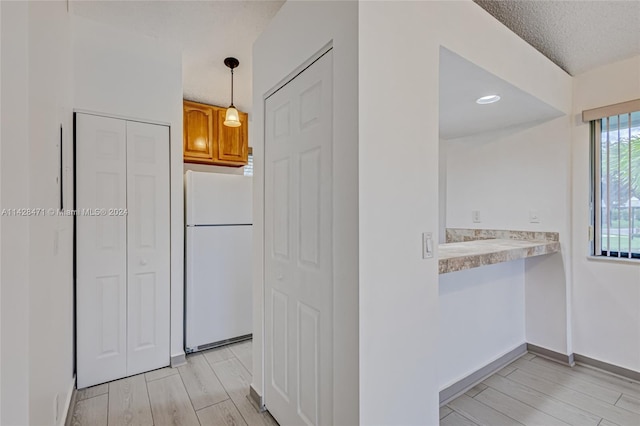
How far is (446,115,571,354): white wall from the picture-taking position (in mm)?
2514

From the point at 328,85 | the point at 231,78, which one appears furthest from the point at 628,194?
A: the point at 231,78

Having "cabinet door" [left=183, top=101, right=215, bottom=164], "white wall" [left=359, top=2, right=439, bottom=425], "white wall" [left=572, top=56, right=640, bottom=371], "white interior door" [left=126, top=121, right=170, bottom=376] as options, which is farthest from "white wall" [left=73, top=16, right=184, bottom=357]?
"white wall" [left=572, top=56, right=640, bottom=371]

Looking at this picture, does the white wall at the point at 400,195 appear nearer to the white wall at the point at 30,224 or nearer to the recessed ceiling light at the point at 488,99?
the recessed ceiling light at the point at 488,99

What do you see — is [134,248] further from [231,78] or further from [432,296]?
[432,296]

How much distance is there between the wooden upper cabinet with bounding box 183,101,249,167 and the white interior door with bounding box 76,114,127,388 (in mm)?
1198

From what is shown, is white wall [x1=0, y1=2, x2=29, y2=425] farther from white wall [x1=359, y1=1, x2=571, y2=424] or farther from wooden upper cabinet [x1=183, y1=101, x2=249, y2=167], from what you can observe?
wooden upper cabinet [x1=183, y1=101, x2=249, y2=167]

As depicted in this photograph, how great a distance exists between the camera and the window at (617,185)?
2270 millimetres

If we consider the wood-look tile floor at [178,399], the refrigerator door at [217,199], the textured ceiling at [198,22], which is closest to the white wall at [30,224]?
the wood-look tile floor at [178,399]

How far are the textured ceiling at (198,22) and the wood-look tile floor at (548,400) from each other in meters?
2.84

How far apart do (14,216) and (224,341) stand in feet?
7.29

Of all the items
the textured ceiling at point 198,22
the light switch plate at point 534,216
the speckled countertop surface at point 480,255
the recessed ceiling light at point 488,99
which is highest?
the textured ceiling at point 198,22

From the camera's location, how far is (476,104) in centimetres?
224

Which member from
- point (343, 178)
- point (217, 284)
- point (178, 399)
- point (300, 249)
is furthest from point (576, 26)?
point (178, 399)

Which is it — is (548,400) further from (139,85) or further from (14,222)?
(139,85)
